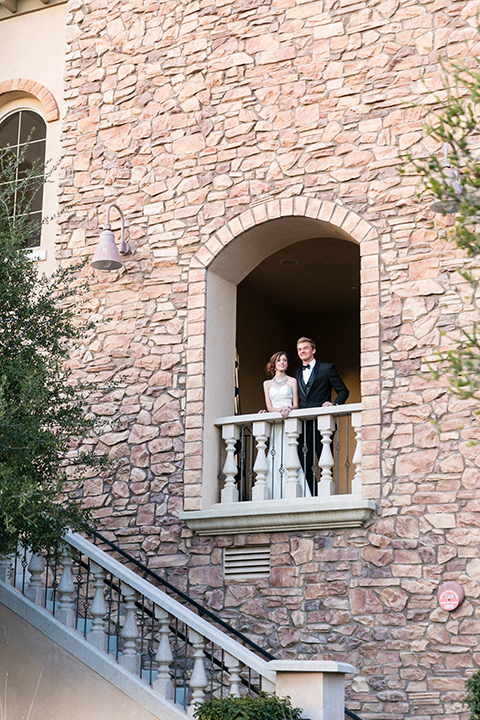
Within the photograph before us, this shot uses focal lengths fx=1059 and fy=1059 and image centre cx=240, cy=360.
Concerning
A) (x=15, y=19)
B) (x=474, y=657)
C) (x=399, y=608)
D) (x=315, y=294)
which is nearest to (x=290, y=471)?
(x=399, y=608)

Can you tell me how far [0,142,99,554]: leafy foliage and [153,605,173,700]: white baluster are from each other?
1127mm

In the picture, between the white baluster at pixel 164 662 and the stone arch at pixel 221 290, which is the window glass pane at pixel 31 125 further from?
the white baluster at pixel 164 662

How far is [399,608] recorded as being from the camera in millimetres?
9664

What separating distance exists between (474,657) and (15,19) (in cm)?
1003

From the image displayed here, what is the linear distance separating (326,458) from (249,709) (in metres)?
3.07

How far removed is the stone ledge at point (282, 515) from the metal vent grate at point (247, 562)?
0.18m

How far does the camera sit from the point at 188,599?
994cm

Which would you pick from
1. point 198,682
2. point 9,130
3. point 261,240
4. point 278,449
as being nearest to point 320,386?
point 278,449

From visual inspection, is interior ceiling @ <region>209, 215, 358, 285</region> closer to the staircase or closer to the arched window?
the arched window

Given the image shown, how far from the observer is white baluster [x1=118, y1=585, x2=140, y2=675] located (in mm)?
8938

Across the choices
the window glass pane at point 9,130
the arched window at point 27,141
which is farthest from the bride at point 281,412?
the window glass pane at point 9,130

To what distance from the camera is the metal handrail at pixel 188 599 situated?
9.54 m

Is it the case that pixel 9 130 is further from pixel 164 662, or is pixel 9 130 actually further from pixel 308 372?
pixel 164 662

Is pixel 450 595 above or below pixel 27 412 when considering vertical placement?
below
